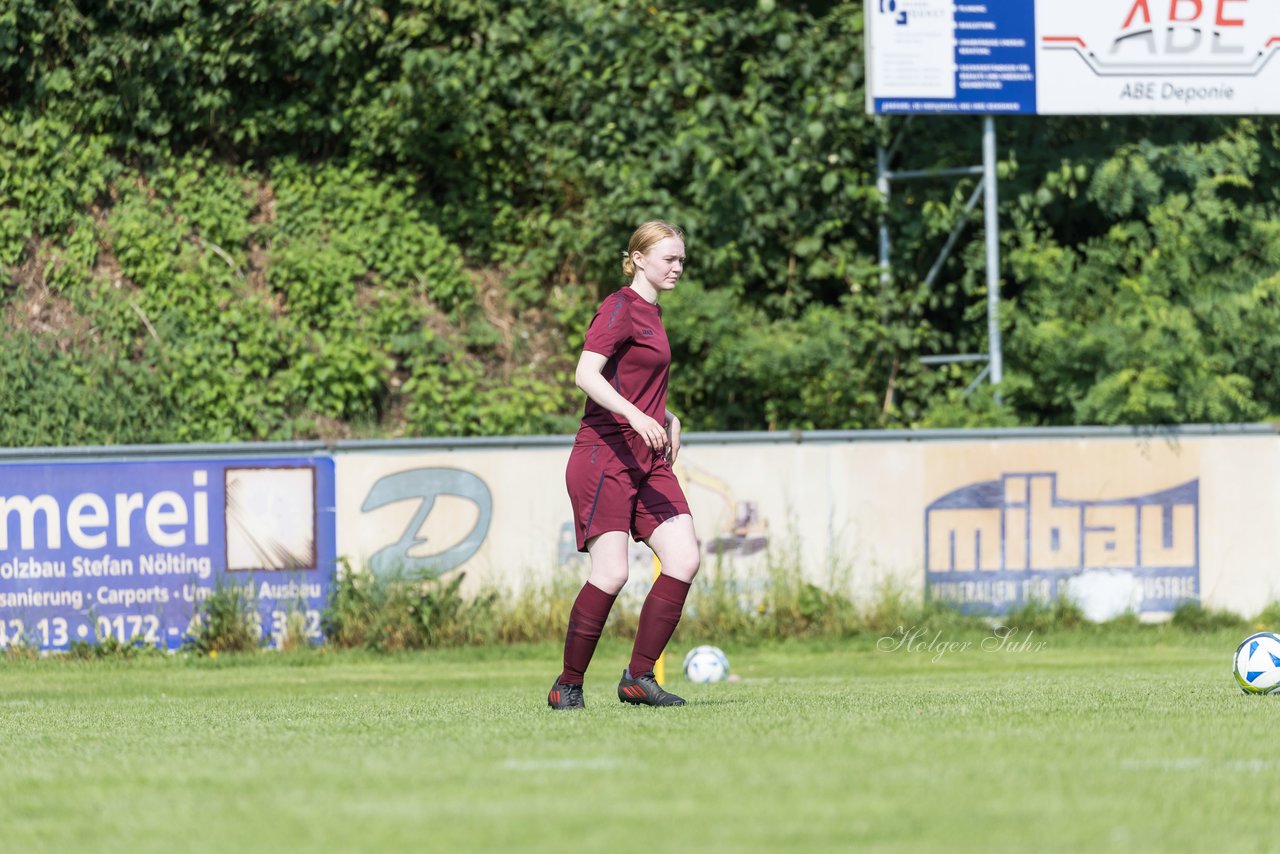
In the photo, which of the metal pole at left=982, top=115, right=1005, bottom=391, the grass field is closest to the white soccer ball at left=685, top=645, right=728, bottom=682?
the grass field

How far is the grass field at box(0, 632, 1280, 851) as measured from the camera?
4.10m

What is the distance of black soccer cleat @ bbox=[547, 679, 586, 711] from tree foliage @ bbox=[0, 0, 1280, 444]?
985 cm

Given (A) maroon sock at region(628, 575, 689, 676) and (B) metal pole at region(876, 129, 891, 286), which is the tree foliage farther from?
(A) maroon sock at region(628, 575, 689, 676)

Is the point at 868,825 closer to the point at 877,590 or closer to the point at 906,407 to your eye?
the point at 877,590

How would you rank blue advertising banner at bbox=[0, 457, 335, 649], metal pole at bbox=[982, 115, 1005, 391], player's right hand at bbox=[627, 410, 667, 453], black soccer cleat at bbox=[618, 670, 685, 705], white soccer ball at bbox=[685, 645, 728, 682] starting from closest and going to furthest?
player's right hand at bbox=[627, 410, 667, 453]
black soccer cleat at bbox=[618, 670, 685, 705]
white soccer ball at bbox=[685, 645, 728, 682]
blue advertising banner at bbox=[0, 457, 335, 649]
metal pole at bbox=[982, 115, 1005, 391]

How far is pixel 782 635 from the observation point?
14.3m

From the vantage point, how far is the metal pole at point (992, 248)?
17.1 meters

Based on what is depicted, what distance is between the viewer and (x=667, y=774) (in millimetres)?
4922

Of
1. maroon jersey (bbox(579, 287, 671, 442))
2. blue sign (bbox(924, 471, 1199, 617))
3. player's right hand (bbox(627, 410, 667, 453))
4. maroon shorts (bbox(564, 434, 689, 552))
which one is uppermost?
maroon jersey (bbox(579, 287, 671, 442))

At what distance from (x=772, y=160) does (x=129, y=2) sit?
285 inches

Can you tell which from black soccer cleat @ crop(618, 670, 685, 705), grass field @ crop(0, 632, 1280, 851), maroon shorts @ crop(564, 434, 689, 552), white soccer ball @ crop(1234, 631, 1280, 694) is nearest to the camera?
grass field @ crop(0, 632, 1280, 851)

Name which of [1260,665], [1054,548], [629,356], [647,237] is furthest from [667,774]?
[1054,548]

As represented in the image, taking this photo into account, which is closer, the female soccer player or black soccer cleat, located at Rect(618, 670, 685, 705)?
the female soccer player

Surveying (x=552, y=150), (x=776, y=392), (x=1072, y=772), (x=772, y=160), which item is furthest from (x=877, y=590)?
(x=1072, y=772)
